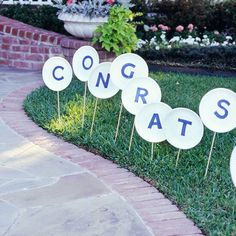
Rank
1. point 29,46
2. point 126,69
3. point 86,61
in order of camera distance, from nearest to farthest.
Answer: point 126,69, point 86,61, point 29,46

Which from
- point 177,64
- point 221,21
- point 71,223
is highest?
point 221,21

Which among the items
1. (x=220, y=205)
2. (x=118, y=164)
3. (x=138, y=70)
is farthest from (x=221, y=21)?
(x=220, y=205)

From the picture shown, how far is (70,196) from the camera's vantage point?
3.50 m

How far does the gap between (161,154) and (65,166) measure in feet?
2.39

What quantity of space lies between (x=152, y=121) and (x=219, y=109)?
21.2 inches

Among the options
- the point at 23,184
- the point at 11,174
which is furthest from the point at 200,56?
the point at 23,184

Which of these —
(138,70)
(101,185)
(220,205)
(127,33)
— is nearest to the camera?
(220,205)

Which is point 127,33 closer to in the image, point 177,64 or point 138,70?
point 177,64

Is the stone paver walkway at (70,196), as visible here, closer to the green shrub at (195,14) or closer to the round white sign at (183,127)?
the round white sign at (183,127)

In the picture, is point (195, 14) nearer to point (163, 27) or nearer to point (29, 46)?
point (163, 27)

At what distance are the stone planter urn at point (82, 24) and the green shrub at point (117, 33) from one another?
12cm

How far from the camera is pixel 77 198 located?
3473 millimetres

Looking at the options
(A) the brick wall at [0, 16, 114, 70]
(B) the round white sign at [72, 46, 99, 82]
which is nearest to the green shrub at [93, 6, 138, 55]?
(A) the brick wall at [0, 16, 114, 70]

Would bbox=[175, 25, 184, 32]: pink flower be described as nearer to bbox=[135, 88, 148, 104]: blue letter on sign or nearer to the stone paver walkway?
the stone paver walkway
